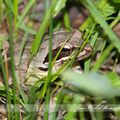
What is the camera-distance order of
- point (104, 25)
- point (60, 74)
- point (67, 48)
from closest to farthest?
1. point (104, 25)
2. point (60, 74)
3. point (67, 48)

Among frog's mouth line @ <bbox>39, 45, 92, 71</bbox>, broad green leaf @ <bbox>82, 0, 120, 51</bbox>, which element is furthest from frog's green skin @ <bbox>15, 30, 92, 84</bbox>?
broad green leaf @ <bbox>82, 0, 120, 51</bbox>

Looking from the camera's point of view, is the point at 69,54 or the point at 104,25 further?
the point at 69,54

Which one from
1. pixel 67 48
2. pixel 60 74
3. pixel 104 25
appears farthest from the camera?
pixel 67 48

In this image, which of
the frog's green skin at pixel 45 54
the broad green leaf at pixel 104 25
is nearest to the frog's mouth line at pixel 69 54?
the frog's green skin at pixel 45 54

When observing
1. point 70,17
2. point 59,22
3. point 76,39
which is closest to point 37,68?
point 76,39

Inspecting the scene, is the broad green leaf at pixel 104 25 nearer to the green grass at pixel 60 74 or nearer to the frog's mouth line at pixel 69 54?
the green grass at pixel 60 74

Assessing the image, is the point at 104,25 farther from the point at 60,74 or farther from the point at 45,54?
the point at 45,54

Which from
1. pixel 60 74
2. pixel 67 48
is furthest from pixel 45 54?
pixel 60 74

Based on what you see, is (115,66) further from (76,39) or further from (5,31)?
(5,31)

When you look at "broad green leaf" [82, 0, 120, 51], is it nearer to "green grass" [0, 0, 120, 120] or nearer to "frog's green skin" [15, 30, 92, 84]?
"green grass" [0, 0, 120, 120]
